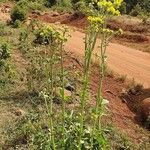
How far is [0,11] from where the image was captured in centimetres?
3288

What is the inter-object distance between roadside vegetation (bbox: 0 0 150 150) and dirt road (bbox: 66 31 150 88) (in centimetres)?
166

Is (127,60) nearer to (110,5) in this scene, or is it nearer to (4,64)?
(4,64)

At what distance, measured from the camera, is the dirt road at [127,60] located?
1659 cm

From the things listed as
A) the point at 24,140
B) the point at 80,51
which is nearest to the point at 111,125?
the point at 24,140

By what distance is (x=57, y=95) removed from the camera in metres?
10.9

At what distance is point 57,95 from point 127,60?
8699 millimetres

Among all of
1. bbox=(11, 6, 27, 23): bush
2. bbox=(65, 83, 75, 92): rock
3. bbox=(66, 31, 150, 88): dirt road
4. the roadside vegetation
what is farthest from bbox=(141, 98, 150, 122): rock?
bbox=(11, 6, 27, 23): bush

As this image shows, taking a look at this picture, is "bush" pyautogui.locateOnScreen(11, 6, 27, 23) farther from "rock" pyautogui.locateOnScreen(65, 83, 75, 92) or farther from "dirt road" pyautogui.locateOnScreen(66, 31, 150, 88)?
"rock" pyautogui.locateOnScreen(65, 83, 75, 92)

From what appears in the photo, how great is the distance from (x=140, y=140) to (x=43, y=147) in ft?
10.9

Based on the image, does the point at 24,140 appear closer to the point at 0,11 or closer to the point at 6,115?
the point at 6,115

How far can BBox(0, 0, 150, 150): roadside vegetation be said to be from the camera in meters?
5.63

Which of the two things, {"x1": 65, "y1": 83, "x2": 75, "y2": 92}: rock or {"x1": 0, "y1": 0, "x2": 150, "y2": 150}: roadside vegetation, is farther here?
{"x1": 65, "y1": 83, "x2": 75, "y2": 92}: rock

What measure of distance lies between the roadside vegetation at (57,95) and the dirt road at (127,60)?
1663 mm

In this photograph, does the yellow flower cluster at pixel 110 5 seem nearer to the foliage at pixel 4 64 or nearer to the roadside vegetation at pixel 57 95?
the roadside vegetation at pixel 57 95
